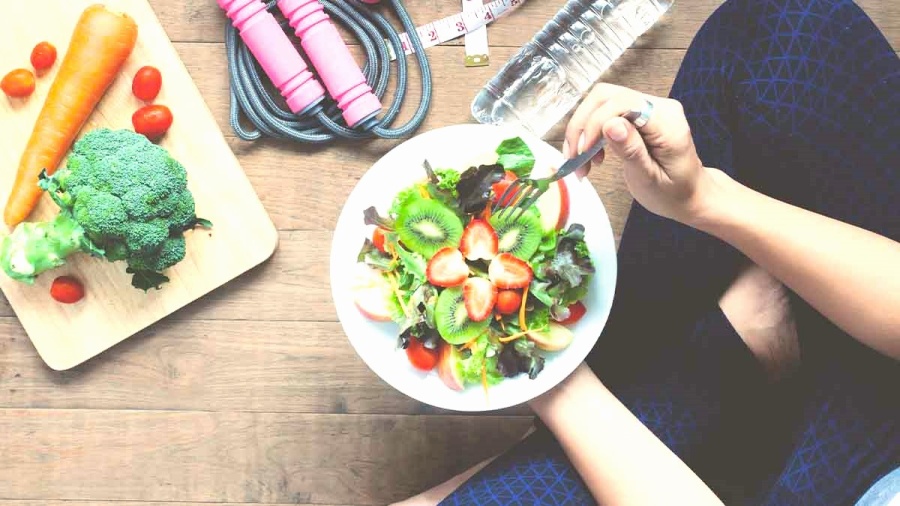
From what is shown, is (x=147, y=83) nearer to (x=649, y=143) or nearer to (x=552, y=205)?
(x=552, y=205)

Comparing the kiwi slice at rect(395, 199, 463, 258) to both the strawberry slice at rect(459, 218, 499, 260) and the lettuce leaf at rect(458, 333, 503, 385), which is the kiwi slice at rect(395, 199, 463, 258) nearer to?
the strawberry slice at rect(459, 218, 499, 260)

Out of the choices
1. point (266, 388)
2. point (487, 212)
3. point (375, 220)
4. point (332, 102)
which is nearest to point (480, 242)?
point (487, 212)

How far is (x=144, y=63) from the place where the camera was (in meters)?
1.24

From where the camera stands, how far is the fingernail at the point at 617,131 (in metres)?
0.77

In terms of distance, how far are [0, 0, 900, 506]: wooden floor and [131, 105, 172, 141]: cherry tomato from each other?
105 mm

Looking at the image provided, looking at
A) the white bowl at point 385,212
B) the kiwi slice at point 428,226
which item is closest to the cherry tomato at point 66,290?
the white bowl at point 385,212

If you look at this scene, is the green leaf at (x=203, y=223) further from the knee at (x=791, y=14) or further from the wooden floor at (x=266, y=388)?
the knee at (x=791, y=14)

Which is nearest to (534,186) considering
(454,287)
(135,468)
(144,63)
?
(454,287)

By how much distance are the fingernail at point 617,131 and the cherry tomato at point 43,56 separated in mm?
914

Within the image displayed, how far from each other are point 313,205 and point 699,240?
62 centimetres

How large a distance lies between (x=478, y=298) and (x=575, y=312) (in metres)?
0.14

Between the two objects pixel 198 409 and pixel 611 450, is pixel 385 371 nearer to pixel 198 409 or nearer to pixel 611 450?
pixel 611 450

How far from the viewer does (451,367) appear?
1.04 m

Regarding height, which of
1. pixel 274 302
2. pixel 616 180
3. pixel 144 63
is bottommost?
pixel 274 302
